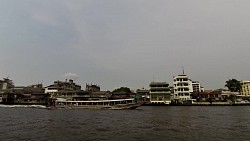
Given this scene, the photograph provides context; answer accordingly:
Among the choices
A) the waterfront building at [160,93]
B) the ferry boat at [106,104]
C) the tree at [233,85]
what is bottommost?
the ferry boat at [106,104]

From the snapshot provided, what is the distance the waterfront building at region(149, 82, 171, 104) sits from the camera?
9200 centimetres

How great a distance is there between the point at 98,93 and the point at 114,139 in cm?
8221

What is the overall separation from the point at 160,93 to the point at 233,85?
158ft

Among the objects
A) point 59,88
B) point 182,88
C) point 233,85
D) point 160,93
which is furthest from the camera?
point 233,85

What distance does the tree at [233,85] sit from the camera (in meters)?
114

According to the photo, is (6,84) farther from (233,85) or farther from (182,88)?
(233,85)

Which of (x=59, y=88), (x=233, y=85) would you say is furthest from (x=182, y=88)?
(x=59, y=88)

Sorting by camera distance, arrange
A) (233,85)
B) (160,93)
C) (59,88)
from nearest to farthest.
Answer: (160,93) → (59,88) → (233,85)

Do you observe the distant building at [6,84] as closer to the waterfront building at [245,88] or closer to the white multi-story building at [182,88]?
the white multi-story building at [182,88]

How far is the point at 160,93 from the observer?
93188 millimetres

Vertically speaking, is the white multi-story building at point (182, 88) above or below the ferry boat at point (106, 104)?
above

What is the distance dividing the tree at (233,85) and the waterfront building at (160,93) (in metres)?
43.6

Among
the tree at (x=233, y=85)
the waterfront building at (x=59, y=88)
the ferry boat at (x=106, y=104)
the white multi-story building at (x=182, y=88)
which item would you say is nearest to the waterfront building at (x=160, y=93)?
the white multi-story building at (x=182, y=88)

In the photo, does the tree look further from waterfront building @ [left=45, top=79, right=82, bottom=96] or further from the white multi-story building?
waterfront building @ [left=45, top=79, right=82, bottom=96]
